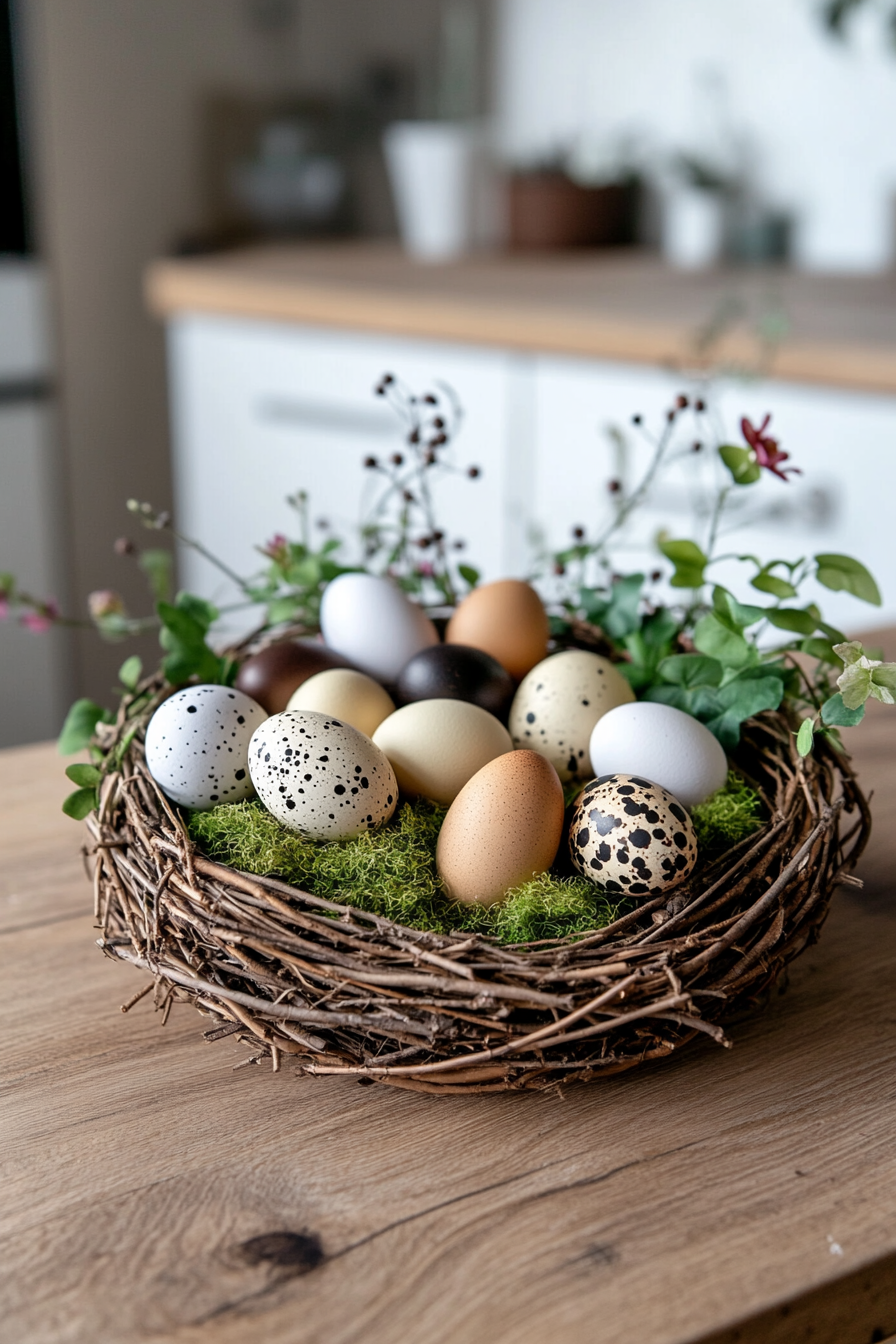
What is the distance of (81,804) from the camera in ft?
2.24

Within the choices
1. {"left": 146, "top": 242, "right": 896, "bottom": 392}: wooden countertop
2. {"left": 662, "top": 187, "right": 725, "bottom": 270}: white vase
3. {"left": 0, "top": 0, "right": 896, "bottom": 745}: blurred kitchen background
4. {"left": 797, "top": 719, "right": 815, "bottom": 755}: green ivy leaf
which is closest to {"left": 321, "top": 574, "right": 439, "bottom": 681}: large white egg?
{"left": 797, "top": 719, "right": 815, "bottom": 755}: green ivy leaf

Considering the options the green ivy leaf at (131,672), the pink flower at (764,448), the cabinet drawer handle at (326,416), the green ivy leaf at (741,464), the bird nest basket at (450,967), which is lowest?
the cabinet drawer handle at (326,416)

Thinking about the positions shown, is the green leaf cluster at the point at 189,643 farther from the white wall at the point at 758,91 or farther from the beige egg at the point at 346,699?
the white wall at the point at 758,91

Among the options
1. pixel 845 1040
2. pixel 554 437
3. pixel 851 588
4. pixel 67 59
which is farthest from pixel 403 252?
pixel 845 1040

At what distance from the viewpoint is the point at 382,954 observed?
55cm

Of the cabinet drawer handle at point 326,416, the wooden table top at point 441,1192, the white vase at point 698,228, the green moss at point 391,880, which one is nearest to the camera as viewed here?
the wooden table top at point 441,1192

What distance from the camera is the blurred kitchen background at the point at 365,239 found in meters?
2.14

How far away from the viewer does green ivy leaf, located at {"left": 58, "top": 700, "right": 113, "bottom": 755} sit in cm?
74

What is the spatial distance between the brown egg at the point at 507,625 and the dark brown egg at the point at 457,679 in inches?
1.1

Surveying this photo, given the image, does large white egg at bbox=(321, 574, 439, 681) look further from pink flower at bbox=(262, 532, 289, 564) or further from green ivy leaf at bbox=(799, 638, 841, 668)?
green ivy leaf at bbox=(799, 638, 841, 668)

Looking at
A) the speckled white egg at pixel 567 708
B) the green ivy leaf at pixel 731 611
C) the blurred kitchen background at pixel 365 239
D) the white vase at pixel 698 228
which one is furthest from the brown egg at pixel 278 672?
the white vase at pixel 698 228

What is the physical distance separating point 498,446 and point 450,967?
1.66 meters

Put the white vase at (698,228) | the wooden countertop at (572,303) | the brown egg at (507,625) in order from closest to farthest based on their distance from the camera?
the brown egg at (507,625), the wooden countertop at (572,303), the white vase at (698,228)

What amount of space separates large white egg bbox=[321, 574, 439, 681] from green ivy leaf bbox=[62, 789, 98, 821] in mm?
185
